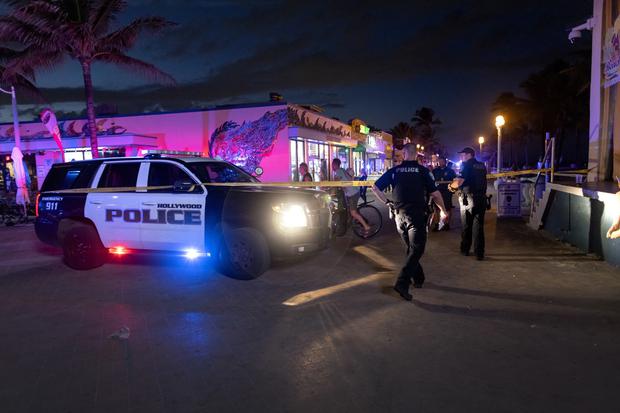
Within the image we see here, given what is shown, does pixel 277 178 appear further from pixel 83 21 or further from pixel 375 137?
pixel 375 137

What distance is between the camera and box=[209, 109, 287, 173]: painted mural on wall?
2291cm

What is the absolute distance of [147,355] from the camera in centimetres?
443

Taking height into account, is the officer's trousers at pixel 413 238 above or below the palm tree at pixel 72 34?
below

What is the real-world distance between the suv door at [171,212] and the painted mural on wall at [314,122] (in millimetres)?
15598

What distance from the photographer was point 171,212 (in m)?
7.41

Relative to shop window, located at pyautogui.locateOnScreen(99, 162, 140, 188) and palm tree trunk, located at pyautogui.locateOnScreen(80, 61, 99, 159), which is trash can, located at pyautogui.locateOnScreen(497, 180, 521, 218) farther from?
palm tree trunk, located at pyautogui.locateOnScreen(80, 61, 99, 159)

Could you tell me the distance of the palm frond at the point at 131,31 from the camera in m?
16.9

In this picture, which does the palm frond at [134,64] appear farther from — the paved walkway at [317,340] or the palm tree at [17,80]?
the paved walkway at [317,340]

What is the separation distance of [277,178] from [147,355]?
19101 mm

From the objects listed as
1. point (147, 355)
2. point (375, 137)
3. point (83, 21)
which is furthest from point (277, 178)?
point (375, 137)

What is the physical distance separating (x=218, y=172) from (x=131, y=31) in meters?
11.9

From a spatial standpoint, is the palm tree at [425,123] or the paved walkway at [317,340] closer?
the paved walkway at [317,340]

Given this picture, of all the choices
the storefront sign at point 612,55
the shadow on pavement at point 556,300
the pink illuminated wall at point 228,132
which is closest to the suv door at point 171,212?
the shadow on pavement at point 556,300

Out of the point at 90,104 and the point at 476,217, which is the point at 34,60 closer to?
the point at 90,104
